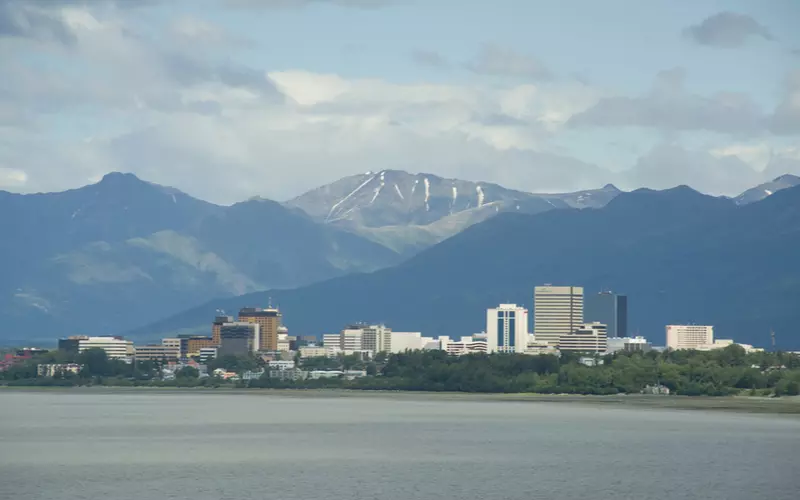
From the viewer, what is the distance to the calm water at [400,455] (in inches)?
2576

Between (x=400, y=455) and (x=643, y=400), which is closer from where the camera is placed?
(x=400, y=455)

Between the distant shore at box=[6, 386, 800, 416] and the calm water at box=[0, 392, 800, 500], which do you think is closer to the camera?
the calm water at box=[0, 392, 800, 500]

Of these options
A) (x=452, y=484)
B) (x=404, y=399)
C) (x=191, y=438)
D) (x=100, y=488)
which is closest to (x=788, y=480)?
(x=452, y=484)

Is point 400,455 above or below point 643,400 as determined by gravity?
below

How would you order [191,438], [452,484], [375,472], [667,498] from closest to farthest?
[667,498], [452,484], [375,472], [191,438]

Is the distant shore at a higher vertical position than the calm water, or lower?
higher

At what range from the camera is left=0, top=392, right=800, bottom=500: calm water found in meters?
65.4

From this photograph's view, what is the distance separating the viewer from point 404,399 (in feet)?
581

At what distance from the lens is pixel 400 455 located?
83875mm

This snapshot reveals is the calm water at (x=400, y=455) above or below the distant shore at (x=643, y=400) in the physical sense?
below

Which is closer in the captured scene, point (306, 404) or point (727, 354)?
point (306, 404)

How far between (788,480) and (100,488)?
30.3m

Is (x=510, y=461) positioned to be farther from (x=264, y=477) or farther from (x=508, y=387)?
(x=508, y=387)

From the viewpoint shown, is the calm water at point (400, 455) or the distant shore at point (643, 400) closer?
the calm water at point (400, 455)
